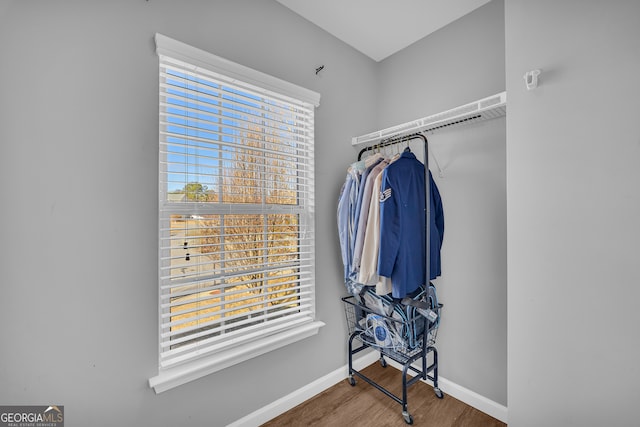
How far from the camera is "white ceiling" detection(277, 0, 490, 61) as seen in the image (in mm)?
1724

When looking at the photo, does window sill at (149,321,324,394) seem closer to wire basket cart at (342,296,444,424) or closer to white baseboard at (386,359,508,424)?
wire basket cart at (342,296,444,424)

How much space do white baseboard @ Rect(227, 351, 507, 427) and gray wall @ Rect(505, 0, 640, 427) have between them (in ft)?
2.05

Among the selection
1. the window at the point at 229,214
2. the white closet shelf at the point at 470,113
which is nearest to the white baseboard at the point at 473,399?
the window at the point at 229,214

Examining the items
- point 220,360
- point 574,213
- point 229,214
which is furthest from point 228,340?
point 574,213

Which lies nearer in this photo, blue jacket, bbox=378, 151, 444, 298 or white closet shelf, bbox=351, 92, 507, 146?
white closet shelf, bbox=351, 92, 507, 146

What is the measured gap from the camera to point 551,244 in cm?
108

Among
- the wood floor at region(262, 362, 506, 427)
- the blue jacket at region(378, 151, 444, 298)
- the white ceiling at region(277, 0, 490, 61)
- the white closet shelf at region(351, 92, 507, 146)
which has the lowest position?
the wood floor at region(262, 362, 506, 427)

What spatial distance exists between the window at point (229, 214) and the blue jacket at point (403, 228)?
60 cm

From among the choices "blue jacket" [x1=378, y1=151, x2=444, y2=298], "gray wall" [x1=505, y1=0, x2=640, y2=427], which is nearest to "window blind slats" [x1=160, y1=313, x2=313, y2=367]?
"blue jacket" [x1=378, y1=151, x2=444, y2=298]

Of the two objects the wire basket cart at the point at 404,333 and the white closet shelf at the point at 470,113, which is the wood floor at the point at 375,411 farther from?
the white closet shelf at the point at 470,113

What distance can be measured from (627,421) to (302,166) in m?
1.93

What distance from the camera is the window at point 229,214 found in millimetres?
1336

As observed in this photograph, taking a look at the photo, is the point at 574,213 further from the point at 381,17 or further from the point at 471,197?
the point at 381,17

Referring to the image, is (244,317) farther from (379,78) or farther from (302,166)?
(379,78)
